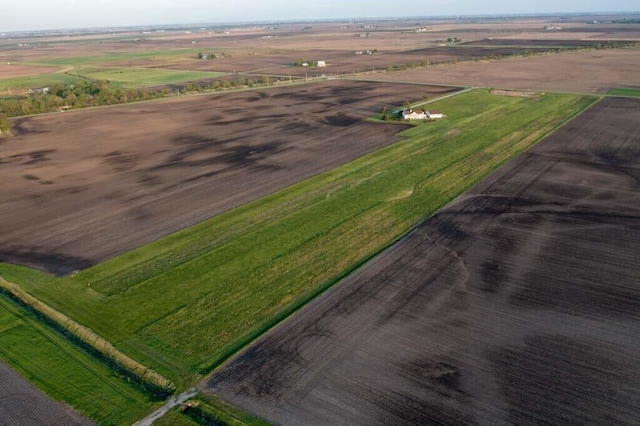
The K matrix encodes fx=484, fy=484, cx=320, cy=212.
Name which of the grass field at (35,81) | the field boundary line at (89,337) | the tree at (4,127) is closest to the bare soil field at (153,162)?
the tree at (4,127)

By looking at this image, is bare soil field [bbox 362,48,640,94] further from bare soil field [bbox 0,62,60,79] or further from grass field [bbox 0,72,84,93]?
bare soil field [bbox 0,62,60,79]

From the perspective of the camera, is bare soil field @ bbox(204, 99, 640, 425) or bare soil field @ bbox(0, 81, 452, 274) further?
bare soil field @ bbox(0, 81, 452, 274)

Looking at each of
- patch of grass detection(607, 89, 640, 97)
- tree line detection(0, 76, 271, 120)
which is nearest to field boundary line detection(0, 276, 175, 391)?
tree line detection(0, 76, 271, 120)

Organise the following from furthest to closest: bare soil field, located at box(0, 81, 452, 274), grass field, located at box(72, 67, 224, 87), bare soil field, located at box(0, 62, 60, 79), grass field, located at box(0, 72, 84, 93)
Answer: bare soil field, located at box(0, 62, 60, 79)
grass field, located at box(72, 67, 224, 87)
grass field, located at box(0, 72, 84, 93)
bare soil field, located at box(0, 81, 452, 274)

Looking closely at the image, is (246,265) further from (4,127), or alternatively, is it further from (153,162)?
(4,127)

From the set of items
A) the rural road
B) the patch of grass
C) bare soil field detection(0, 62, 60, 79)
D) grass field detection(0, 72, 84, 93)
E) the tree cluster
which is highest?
bare soil field detection(0, 62, 60, 79)

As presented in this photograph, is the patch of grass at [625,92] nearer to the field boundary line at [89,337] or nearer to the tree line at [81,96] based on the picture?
the tree line at [81,96]
